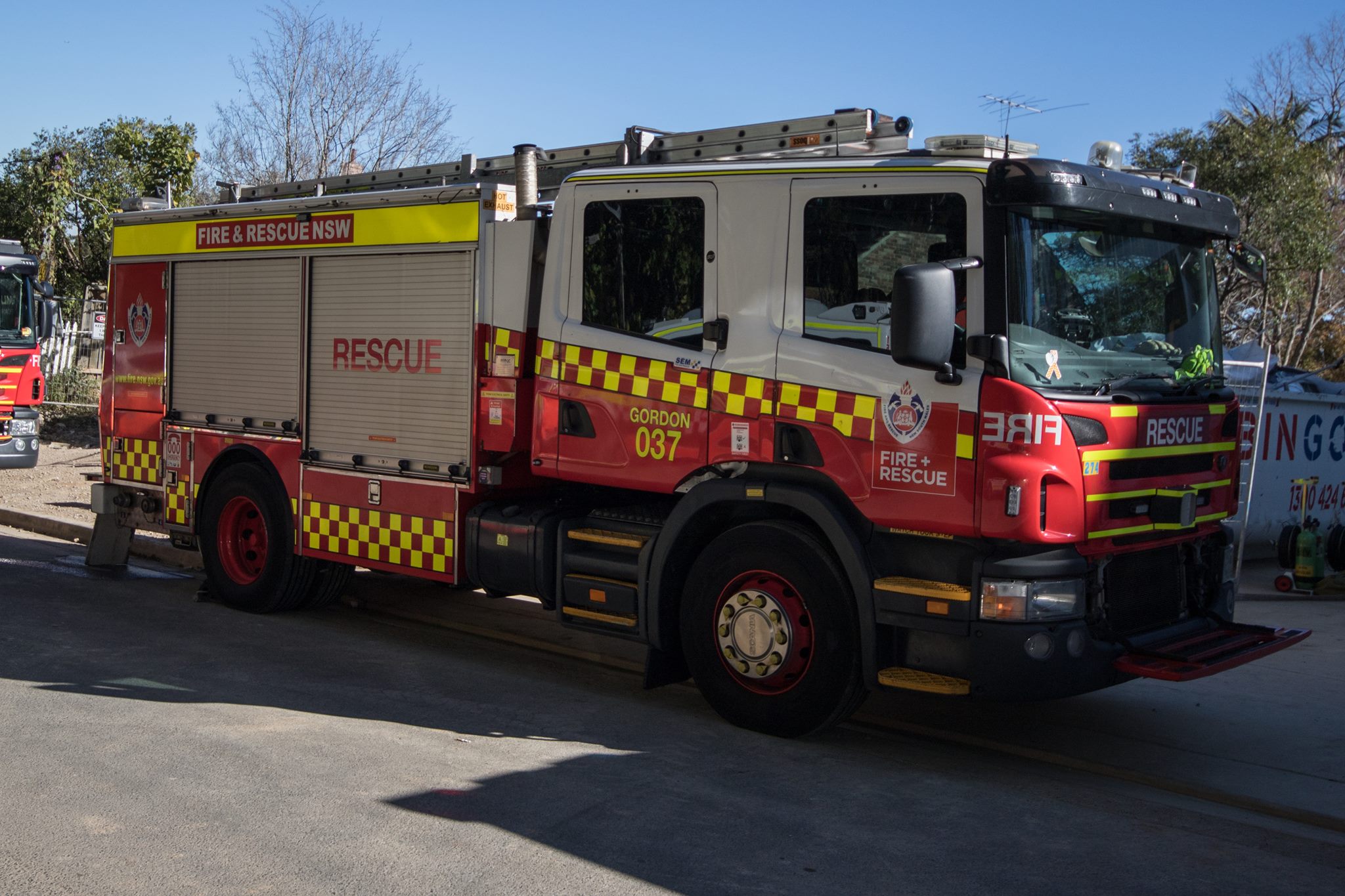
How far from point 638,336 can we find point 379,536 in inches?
99.6

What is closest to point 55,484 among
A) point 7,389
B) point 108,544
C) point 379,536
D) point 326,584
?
point 7,389

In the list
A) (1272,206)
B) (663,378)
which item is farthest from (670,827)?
(1272,206)

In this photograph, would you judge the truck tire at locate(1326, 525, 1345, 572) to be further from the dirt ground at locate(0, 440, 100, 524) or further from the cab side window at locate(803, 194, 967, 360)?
the dirt ground at locate(0, 440, 100, 524)

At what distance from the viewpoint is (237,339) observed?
30.0 feet

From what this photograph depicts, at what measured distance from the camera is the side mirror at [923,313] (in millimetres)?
5285

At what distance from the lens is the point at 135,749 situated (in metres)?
5.68

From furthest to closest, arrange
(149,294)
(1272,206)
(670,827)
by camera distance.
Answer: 1. (1272,206)
2. (149,294)
3. (670,827)

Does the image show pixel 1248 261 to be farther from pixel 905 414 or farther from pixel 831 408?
pixel 831 408

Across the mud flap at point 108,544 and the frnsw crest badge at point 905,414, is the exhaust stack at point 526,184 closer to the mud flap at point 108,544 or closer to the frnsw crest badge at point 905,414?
the frnsw crest badge at point 905,414

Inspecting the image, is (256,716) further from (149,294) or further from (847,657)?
(149,294)

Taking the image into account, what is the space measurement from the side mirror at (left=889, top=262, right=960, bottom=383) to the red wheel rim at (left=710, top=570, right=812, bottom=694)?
1.38 meters

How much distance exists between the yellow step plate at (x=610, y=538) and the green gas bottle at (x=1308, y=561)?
265 inches

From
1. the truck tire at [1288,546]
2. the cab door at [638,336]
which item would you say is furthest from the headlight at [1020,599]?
the truck tire at [1288,546]

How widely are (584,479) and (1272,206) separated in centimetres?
1930
